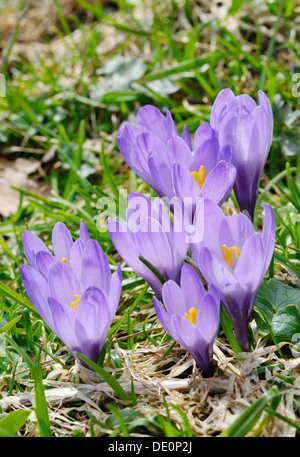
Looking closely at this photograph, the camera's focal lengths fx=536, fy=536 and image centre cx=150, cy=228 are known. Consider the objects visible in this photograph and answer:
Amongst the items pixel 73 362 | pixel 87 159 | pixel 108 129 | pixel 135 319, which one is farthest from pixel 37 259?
pixel 108 129

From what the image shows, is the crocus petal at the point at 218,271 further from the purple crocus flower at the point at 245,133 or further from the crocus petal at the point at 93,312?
the purple crocus flower at the point at 245,133

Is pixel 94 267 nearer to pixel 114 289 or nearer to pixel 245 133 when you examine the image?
pixel 114 289

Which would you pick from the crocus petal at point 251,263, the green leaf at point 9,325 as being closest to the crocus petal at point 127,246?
the crocus petal at point 251,263

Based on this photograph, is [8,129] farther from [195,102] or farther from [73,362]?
[73,362]

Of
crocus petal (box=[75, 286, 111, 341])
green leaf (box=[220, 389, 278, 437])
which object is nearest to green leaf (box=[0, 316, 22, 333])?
crocus petal (box=[75, 286, 111, 341])

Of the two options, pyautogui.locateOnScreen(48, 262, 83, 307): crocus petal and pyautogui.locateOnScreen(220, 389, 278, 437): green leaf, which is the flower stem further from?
pyautogui.locateOnScreen(48, 262, 83, 307): crocus petal

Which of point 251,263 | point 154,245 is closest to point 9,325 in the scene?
point 154,245
